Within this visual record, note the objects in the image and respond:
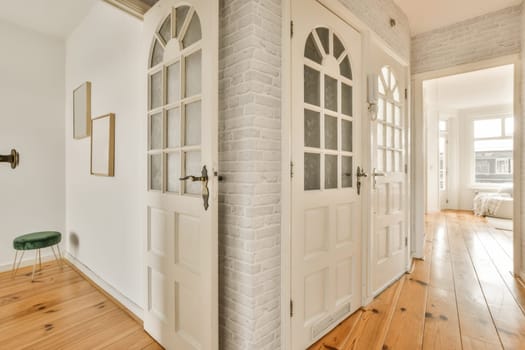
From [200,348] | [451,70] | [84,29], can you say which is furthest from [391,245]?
[84,29]

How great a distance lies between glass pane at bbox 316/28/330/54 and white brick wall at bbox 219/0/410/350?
41 centimetres

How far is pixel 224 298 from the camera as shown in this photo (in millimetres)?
1457

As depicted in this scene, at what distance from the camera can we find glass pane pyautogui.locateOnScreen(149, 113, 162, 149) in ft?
5.54

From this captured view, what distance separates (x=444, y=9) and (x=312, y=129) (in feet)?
8.07

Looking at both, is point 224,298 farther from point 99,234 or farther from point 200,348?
point 99,234

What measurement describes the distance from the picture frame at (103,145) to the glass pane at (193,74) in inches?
46.5

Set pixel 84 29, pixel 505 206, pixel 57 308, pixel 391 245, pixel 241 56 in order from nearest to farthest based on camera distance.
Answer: pixel 241 56
pixel 57 308
pixel 391 245
pixel 84 29
pixel 505 206

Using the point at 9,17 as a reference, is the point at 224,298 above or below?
below

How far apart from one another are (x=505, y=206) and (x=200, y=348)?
7.04 m

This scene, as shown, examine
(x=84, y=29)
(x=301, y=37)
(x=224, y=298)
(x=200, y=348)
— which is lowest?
(x=200, y=348)

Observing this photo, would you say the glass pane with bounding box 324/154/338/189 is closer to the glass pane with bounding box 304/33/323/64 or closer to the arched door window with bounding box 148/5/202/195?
the glass pane with bounding box 304/33/323/64

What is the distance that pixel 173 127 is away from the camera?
159cm

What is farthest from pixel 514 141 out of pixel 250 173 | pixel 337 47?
pixel 250 173

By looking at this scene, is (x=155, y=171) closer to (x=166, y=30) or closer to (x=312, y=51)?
(x=166, y=30)
